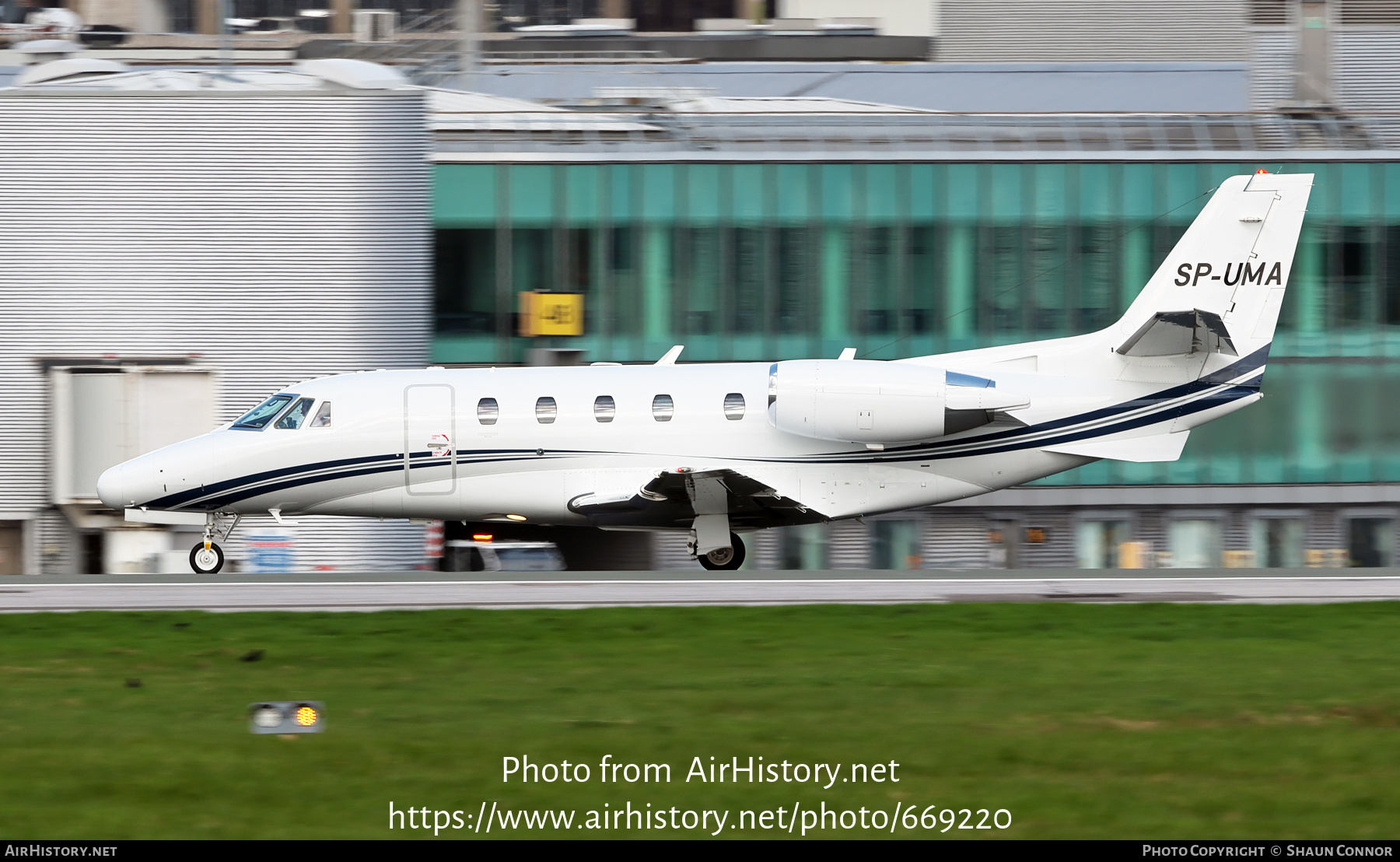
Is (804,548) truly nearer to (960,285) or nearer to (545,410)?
(960,285)

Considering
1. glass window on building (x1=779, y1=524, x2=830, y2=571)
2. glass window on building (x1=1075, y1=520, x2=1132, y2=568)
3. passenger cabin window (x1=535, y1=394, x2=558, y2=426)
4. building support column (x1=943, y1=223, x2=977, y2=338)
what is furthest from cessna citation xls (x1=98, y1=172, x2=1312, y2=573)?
glass window on building (x1=1075, y1=520, x2=1132, y2=568)

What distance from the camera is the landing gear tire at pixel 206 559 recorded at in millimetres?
23859

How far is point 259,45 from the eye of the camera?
59.0 metres

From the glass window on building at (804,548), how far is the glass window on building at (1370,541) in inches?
479

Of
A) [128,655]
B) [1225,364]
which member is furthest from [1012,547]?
[128,655]

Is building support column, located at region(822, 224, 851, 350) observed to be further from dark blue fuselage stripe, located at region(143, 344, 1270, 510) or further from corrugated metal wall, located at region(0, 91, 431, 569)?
dark blue fuselage stripe, located at region(143, 344, 1270, 510)

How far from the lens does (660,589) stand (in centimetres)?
2034

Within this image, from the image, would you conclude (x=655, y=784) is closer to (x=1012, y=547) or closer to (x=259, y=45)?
(x=1012, y=547)

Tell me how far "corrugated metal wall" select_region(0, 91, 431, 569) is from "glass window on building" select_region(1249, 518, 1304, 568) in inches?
798

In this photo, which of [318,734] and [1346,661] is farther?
[1346,661]

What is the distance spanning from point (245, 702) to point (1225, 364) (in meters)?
15.4

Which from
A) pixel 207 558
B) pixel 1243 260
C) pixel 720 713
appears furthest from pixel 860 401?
pixel 720 713

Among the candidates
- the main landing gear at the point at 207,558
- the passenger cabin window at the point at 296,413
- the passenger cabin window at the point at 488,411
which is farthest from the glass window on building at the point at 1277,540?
the main landing gear at the point at 207,558

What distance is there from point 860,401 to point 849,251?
1472 centimetres
